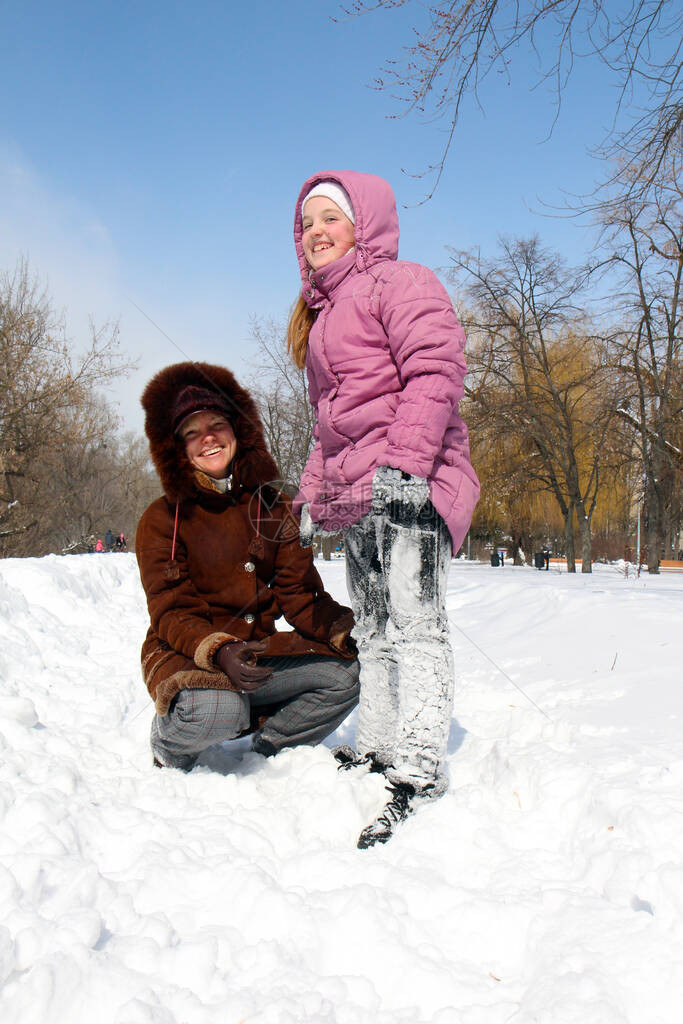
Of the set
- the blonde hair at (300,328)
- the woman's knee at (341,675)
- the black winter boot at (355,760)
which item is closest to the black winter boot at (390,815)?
the black winter boot at (355,760)

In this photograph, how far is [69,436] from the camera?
14484mm

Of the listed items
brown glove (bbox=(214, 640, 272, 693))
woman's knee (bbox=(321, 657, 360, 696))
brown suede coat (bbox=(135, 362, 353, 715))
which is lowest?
woman's knee (bbox=(321, 657, 360, 696))

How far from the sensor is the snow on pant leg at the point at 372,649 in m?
2.32

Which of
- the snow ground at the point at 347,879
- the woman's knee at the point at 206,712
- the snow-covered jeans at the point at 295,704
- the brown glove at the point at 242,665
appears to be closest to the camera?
the snow ground at the point at 347,879

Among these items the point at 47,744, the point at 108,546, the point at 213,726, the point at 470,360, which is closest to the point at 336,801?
the point at 213,726

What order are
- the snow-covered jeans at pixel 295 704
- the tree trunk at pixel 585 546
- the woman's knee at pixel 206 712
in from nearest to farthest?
the woman's knee at pixel 206 712
the snow-covered jeans at pixel 295 704
the tree trunk at pixel 585 546

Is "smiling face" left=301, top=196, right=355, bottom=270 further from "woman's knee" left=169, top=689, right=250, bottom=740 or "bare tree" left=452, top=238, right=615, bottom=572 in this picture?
"bare tree" left=452, top=238, right=615, bottom=572

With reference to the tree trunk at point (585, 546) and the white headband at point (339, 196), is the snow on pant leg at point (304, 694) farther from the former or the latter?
the tree trunk at point (585, 546)

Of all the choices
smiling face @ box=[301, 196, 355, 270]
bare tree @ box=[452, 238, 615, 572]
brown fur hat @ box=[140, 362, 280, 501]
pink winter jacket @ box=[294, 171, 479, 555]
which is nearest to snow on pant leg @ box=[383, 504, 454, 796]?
pink winter jacket @ box=[294, 171, 479, 555]

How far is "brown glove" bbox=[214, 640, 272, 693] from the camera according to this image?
2143mm

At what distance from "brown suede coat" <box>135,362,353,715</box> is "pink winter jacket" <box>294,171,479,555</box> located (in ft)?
0.96

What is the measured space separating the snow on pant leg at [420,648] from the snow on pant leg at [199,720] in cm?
58

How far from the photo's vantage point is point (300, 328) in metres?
2.52

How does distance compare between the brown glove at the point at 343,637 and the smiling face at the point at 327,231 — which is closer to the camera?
the smiling face at the point at 327,231
